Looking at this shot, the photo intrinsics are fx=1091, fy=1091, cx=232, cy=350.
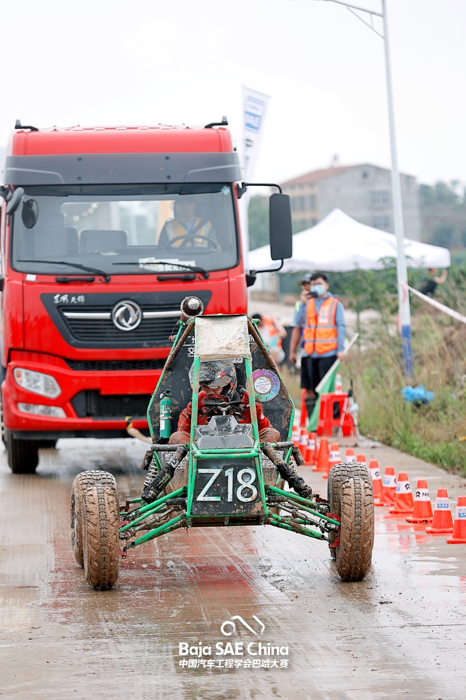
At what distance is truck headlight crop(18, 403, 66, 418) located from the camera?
10531mm

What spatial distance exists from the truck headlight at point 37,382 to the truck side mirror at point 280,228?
8.24 ft

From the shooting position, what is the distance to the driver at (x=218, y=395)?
6.71 m

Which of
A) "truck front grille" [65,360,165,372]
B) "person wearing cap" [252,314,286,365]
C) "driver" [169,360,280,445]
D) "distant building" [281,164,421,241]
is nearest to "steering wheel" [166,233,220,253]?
"truck front grille" [65,360,165,372]

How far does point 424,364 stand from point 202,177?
21.4ft

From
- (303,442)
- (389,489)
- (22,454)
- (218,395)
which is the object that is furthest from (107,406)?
(218,395)

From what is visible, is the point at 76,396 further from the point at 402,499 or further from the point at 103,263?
the point at 402,499

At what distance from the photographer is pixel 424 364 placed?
16109 mm

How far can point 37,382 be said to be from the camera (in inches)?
416

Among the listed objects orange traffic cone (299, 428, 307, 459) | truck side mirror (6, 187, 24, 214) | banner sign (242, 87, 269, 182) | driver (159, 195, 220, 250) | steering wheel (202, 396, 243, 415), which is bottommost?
orange traffic cone (299, 428, 307, 459)

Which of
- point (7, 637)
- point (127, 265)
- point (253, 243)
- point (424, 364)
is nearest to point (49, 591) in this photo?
point (7, 637)

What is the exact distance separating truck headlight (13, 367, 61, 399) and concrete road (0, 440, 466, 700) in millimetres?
2084

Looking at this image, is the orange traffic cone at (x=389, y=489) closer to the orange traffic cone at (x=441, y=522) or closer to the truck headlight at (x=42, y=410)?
the orange traffic cone at (x=441, y=522)

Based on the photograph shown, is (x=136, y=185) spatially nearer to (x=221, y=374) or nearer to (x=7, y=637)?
(x=221, y=374)

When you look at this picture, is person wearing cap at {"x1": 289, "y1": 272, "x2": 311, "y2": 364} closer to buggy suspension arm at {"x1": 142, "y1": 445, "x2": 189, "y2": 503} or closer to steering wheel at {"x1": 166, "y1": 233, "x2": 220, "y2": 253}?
steering wheel at {"x1": 166, "y1": 233, "x2": 220, "y2": 253}
